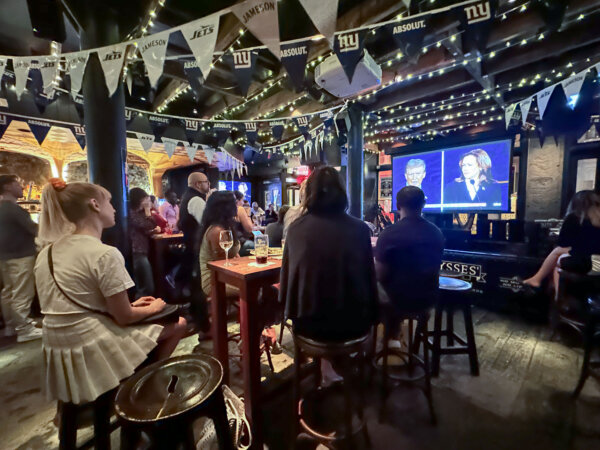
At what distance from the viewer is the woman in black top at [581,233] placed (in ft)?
8.27

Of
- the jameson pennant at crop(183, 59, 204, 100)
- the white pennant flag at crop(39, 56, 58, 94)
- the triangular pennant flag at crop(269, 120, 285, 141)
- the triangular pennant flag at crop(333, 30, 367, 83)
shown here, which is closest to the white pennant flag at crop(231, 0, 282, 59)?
the triangular pennant flag at crop(333, 30, 367, 83)

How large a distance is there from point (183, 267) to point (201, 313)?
3.94 ft

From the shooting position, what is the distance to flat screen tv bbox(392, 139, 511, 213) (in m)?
4.05

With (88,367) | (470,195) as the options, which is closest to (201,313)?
(88,367)

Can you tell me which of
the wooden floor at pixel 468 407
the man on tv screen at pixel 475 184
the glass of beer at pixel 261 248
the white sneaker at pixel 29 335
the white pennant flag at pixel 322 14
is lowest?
the wooden floor at pixel 468 407

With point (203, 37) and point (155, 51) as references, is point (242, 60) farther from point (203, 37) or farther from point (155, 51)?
point (155, 51)

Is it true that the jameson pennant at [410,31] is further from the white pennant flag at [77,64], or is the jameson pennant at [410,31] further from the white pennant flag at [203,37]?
the white pennant flag at [77,64]

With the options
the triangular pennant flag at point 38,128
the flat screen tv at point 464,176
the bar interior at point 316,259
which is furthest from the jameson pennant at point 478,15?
the triangular pennant flag at point 38,128

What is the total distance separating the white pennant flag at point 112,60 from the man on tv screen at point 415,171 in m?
4.62

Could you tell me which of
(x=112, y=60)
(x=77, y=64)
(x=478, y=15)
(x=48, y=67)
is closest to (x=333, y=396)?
(x=478, y=15)

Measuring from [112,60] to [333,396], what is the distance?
3860 mm

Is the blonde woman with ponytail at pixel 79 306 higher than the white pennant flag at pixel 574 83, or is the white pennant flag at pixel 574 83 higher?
the white pennant flag at pixel 574 83

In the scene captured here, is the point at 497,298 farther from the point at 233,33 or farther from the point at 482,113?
the point at 233,33

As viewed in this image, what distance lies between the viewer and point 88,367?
4.29 feet
